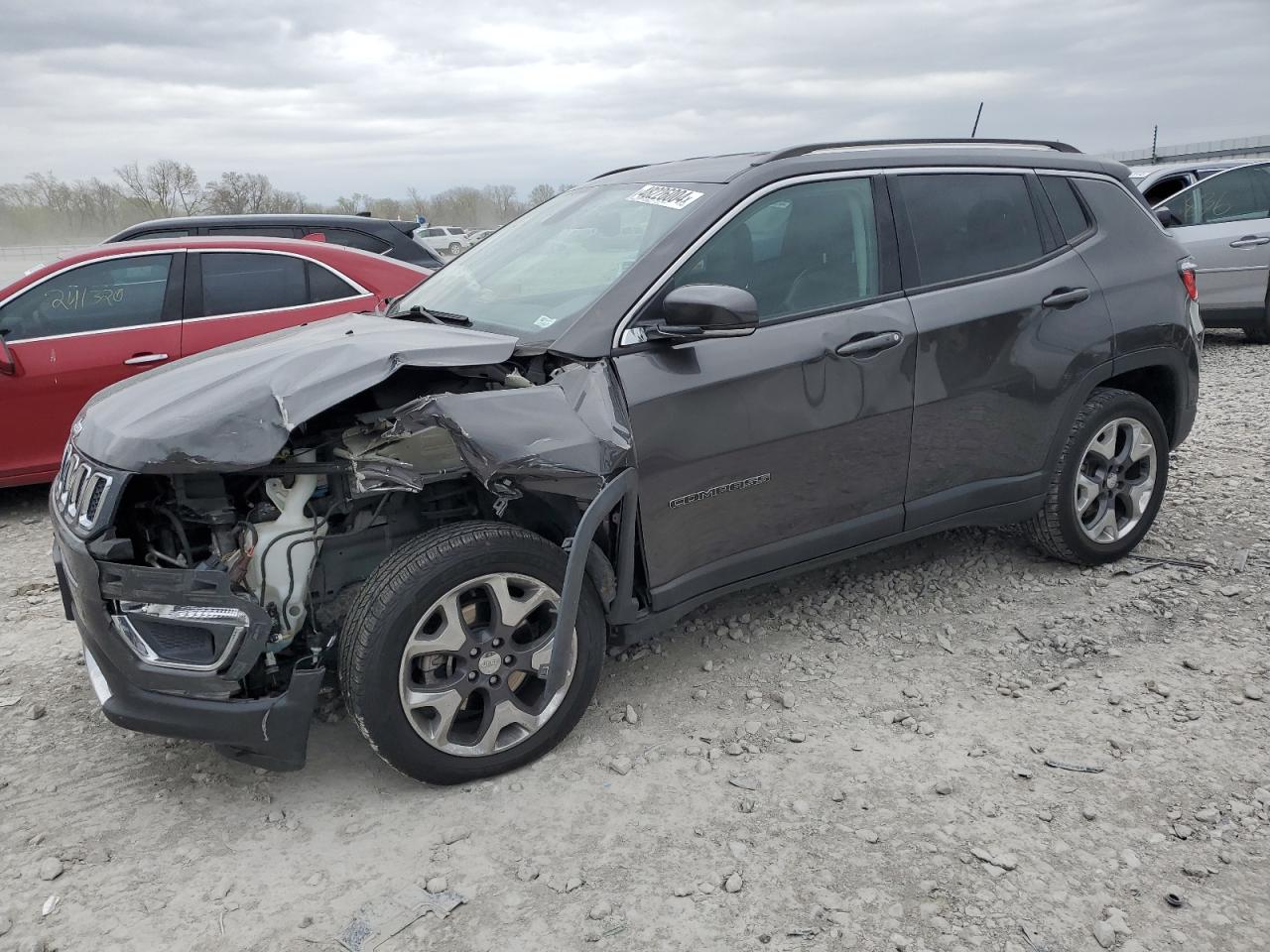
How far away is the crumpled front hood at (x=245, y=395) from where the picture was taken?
2.62 m

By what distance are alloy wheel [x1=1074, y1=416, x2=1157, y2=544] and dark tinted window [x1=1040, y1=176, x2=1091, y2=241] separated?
826mm

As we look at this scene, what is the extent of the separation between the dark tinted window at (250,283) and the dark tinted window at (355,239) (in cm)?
168

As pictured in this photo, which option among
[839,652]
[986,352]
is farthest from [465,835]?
[986,352]

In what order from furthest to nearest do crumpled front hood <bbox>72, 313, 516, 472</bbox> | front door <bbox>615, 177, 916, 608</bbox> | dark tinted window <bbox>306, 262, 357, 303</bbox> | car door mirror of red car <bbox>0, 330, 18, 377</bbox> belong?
1. dark tinted window <bbox>306, 262, 357, 303</bbox>
2. car door mirror of red car <bbox>0, 330, 18, 377</bbox>
3. front door <bbox>615, 177, 916, 608</bbox>
4. crumpled front hood <bbox>72, 313, 516, 472</bbox>

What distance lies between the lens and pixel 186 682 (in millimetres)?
2670

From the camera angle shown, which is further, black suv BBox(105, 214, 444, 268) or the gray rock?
black suv BBox(105, 214, 444, 268)

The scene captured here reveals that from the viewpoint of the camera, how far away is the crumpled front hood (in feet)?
8.61

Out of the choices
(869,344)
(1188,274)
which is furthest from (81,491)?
(1188,274)

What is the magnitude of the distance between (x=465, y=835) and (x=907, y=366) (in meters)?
2.18

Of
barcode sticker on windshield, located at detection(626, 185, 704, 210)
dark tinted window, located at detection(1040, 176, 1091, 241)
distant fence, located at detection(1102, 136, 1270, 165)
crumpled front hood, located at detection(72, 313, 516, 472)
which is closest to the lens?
crumpled front hood, located at detection(72, 313, 516, 472)

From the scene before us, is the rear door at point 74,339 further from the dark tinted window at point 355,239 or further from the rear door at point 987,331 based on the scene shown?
the rear door at point 987,331

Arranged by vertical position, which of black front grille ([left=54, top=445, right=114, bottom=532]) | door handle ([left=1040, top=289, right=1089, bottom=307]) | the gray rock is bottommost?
the gray rock

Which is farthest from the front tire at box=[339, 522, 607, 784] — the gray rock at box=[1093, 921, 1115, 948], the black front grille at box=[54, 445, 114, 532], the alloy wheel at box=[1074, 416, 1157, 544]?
the alloy wheel at box=[1074, 416, 1157, 544]

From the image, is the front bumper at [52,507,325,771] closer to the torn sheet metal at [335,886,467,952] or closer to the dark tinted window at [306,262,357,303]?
the torn sheet metal at [335,886,467,952]
